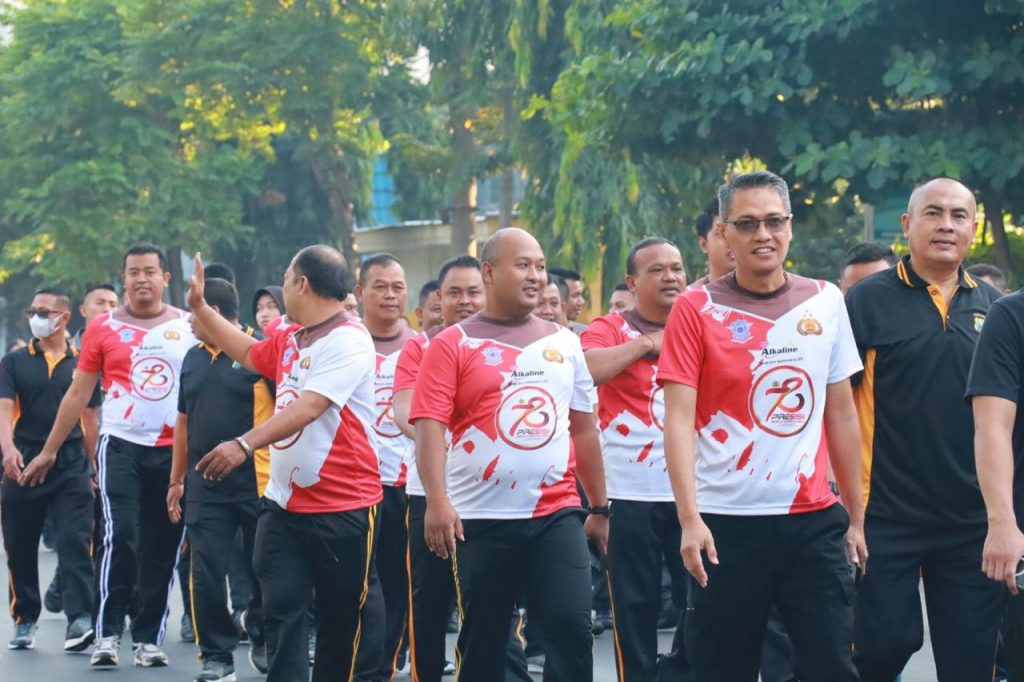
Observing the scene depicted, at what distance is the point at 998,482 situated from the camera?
18.4 ft

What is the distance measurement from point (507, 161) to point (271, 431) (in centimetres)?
2471

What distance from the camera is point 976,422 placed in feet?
18.8

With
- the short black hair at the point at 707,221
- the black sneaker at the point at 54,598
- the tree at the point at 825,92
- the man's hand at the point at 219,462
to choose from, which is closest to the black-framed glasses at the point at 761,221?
the man's hand at the point at 219,462

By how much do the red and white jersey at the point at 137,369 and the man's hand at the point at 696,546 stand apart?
207 inches

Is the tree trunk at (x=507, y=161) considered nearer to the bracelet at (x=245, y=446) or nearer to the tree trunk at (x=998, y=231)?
the tree trunk at (x=998, y=231)

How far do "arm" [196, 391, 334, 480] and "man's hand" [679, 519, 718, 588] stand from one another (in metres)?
2.04

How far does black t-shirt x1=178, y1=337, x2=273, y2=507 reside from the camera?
31.6 feet

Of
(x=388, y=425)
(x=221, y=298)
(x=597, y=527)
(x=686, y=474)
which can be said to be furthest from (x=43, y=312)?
(x=686, y=474)

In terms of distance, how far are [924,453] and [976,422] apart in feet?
2.60

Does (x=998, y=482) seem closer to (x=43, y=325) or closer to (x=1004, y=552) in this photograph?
(x=1004, y=552)

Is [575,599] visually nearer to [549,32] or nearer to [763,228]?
[763,228]

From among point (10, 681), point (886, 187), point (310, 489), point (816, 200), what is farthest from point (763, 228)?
point (816, 200)

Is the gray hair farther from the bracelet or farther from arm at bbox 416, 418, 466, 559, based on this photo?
the bracelet

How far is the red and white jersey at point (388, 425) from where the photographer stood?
378 inches
